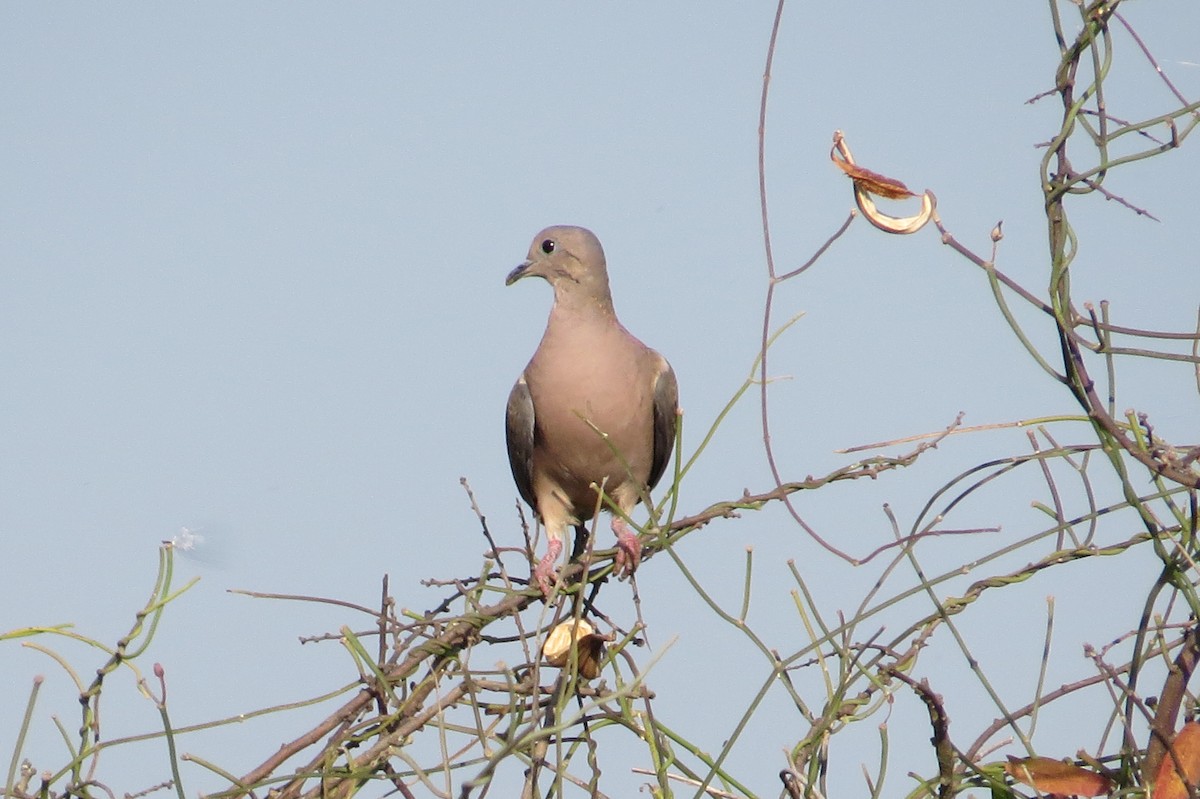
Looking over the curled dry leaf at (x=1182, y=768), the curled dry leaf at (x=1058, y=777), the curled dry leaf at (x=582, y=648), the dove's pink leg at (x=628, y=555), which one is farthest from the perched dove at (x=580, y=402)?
the curled dry leaf at (x=1182, y=768)

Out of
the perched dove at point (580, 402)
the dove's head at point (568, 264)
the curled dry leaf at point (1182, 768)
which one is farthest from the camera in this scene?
the dove's head at point (568, 264)

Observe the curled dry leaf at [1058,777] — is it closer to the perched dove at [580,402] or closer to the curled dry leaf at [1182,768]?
the curled dry leaf at [1182,768]

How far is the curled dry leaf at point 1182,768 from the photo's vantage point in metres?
2.08

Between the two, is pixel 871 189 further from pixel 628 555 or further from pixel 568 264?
pixel 568 264

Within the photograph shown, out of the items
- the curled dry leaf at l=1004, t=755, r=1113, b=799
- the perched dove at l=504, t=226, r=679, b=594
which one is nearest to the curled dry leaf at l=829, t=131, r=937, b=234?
the curled dry leaf at l=1004, t=755, r=1113, b=799

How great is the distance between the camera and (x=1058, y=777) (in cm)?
218

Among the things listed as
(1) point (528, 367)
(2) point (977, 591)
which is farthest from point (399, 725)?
(1) point (528, 367)

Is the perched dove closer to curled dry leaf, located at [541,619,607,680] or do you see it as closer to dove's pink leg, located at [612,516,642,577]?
dove's pink leg, located at [612,516,642,577]

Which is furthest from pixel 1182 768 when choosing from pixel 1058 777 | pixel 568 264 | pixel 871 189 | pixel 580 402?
pixel 568 264

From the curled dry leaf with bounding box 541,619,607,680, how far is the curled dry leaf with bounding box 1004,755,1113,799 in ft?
2.90

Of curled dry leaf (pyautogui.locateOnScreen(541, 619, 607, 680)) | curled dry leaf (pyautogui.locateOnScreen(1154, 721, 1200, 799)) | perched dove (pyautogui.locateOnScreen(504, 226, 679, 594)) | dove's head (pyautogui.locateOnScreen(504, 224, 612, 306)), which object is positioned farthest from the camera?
dove's head (pyautogui.locateOnScreen(504, 224, 612, 306))

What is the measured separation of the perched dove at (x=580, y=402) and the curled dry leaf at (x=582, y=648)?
58.6 inches

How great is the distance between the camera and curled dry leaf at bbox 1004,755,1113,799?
7.09ft

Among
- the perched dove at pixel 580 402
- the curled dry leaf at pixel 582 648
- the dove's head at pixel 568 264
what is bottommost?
the curled dry leaf at pixel 582 648
